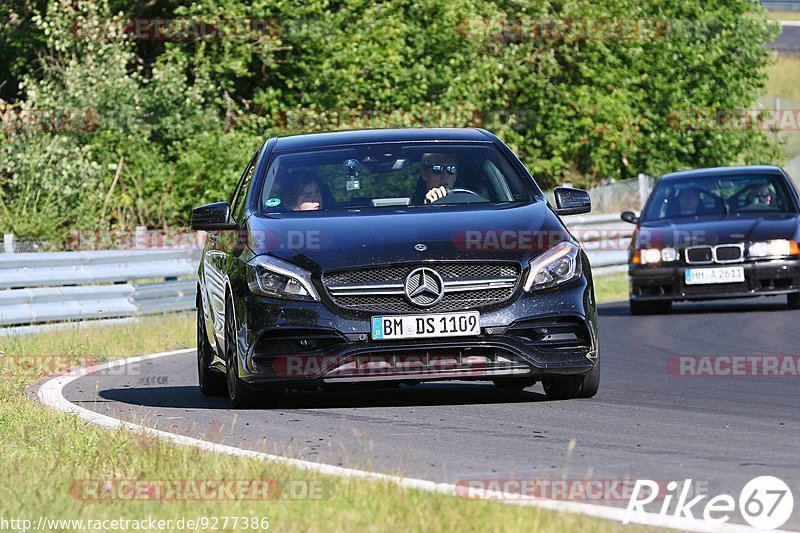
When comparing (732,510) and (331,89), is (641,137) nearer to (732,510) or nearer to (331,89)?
(331,89)

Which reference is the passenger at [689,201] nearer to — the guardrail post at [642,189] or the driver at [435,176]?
the driver at [435,176]

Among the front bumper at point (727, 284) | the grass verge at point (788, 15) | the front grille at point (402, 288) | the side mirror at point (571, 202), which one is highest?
the side mirror at point (571, 202)

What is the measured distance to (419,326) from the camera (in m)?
8.48

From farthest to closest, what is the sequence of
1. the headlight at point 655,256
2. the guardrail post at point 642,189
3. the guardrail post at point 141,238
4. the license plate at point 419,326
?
the guardrail post at point 642,189 → the guardrail post at point 141,238 → the headlight at point 655,256 → the license plate at point 419,326

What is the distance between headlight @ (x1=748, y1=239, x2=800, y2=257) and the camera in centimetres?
1683

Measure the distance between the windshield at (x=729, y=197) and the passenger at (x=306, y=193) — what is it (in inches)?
352

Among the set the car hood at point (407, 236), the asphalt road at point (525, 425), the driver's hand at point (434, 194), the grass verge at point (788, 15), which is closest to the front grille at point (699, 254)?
the asphalt road at point (525, 425)

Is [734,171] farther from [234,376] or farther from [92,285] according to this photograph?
[234,376]

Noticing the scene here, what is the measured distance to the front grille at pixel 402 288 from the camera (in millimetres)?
8508

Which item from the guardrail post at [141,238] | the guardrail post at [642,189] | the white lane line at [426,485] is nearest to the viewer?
the white lane line at [426,485]

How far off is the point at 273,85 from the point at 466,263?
81.9 ft

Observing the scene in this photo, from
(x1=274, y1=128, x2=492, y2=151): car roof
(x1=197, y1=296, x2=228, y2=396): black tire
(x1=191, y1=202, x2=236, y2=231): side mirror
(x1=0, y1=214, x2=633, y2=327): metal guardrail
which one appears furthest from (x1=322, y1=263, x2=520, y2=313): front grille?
(x1=0, y1=214, x2=633, y2=327): metal guardrail

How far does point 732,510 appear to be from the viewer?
530 cm

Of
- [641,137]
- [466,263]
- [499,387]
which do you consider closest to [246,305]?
[466,263]
